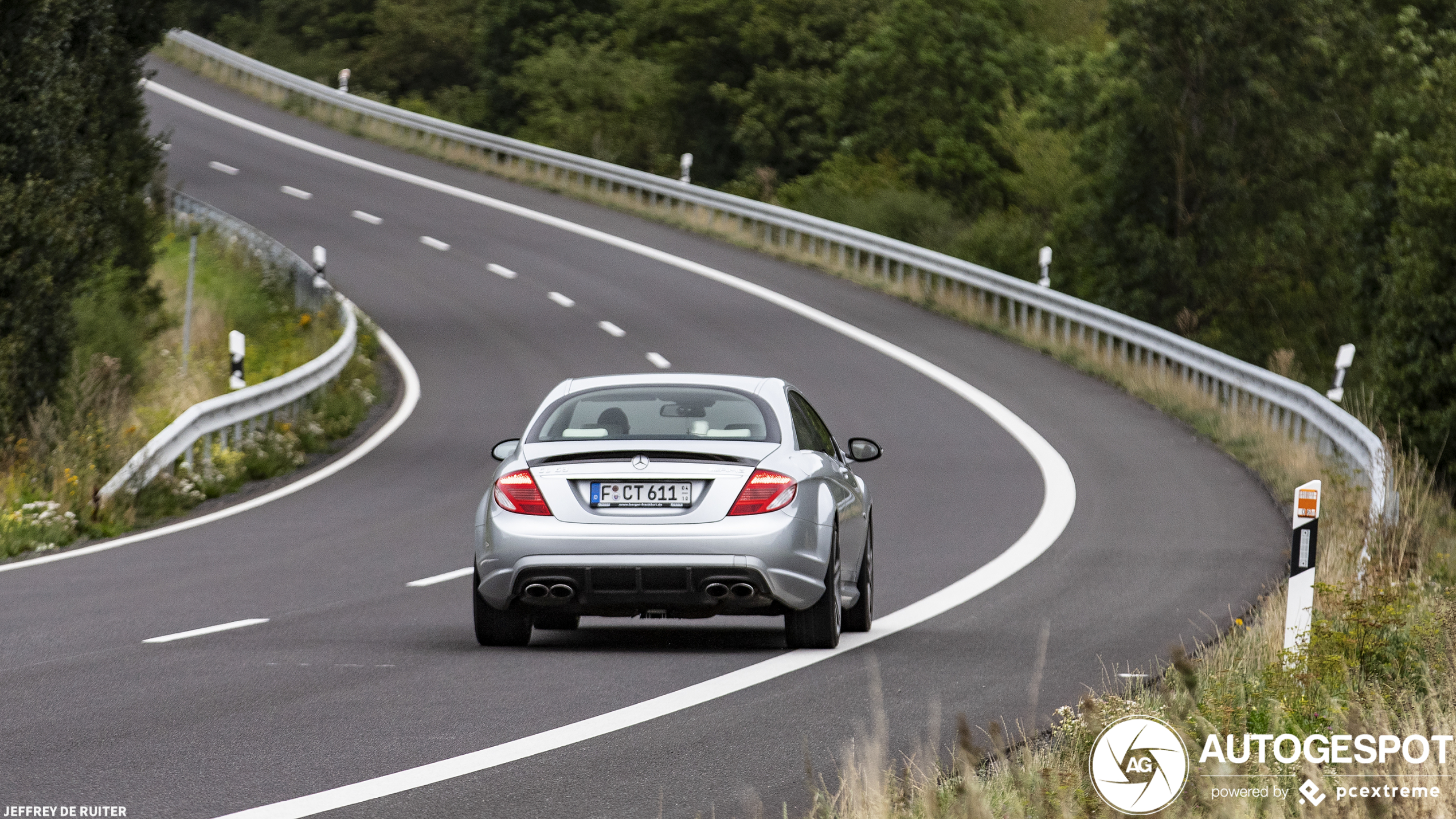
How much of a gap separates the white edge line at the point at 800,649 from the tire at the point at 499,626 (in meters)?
1.38

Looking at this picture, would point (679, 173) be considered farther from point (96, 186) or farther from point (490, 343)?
point (96, 186)

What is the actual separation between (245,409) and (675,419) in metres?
10.8

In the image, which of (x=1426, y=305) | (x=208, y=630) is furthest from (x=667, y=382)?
(x=1426, y=305)

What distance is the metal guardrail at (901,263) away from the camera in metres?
21.0

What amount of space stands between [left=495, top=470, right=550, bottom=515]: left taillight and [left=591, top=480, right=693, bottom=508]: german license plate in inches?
11.1

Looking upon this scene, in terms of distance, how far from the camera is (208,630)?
1073 centimetres

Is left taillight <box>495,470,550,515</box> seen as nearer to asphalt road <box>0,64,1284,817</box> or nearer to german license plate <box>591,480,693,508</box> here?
german license plate <box>591,480,693,508</box>

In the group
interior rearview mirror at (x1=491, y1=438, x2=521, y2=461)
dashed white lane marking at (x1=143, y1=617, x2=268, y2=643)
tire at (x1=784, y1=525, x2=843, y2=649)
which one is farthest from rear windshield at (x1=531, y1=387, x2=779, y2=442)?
dashed white lane marking at (x1=143, y1=617, x2=268, y2=643)

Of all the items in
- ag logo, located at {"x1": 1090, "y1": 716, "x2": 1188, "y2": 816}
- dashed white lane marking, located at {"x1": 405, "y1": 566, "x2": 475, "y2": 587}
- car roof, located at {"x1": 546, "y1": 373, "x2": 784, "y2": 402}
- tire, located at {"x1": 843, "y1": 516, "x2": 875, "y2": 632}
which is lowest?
dashed white lane marking, located at {"x1": 405, "y1": 566, "x2": 475, "y2": 587}

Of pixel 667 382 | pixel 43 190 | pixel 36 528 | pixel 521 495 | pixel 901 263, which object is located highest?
pixel 43 190

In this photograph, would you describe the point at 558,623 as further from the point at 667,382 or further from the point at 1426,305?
the point at 1426,305

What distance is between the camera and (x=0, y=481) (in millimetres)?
16016

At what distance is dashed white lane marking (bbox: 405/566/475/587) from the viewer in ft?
42.9

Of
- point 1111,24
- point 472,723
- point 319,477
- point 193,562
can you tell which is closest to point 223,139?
point 1111,24
